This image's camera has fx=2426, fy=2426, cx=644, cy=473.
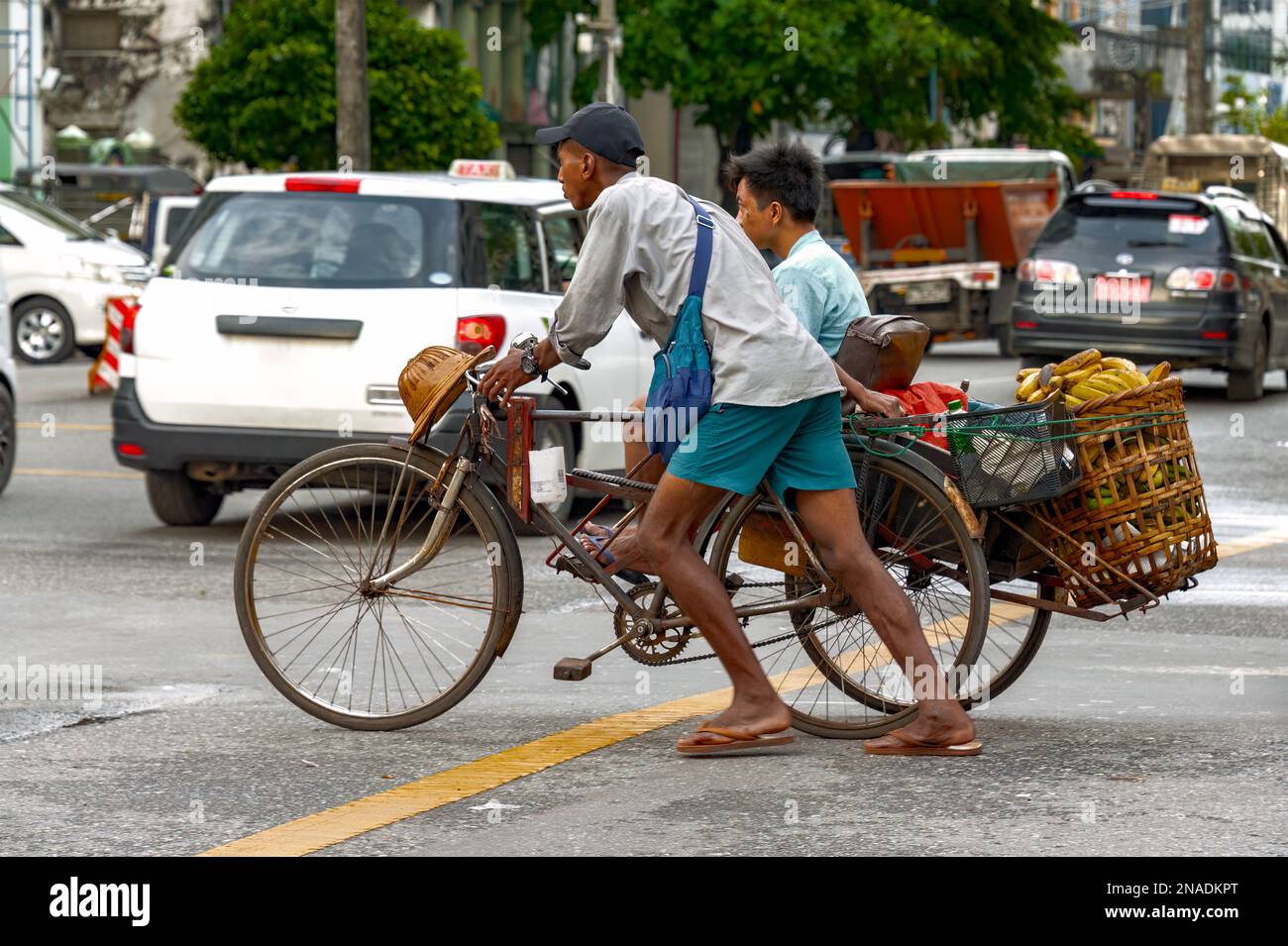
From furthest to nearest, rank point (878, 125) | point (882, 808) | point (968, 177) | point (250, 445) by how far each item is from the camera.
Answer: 1. point (878, 125)
2. point (968, 177)
3. point (250, 445)
4. point (882, 808)

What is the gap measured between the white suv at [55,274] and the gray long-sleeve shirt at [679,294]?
17972 mm

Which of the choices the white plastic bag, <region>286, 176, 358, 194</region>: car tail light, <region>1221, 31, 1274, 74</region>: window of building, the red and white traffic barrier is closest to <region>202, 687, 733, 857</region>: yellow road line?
the white plastic bag

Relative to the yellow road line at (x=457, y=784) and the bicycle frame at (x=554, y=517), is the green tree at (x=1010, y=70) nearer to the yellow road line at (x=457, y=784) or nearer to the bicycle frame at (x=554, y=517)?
the yellow road line at (x=457, y=784)

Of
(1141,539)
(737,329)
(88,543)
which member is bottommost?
(88,543)

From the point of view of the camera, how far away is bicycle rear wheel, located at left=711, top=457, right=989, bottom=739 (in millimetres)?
6340

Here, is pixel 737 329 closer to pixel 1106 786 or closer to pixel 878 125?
pixel 1106 786

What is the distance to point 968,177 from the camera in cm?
3077

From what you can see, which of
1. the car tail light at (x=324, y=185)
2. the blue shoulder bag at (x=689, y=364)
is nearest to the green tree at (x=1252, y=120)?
the car tail light at (x=324, y=185)

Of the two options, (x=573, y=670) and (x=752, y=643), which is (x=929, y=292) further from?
(x=573, y=670)

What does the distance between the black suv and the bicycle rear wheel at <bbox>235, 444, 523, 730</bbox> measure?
13.2 metres

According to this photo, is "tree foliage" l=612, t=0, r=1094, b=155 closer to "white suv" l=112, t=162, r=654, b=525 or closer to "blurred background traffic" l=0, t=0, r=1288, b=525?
"blurred background traffic" l=0, t=0, r=1288, b=525
